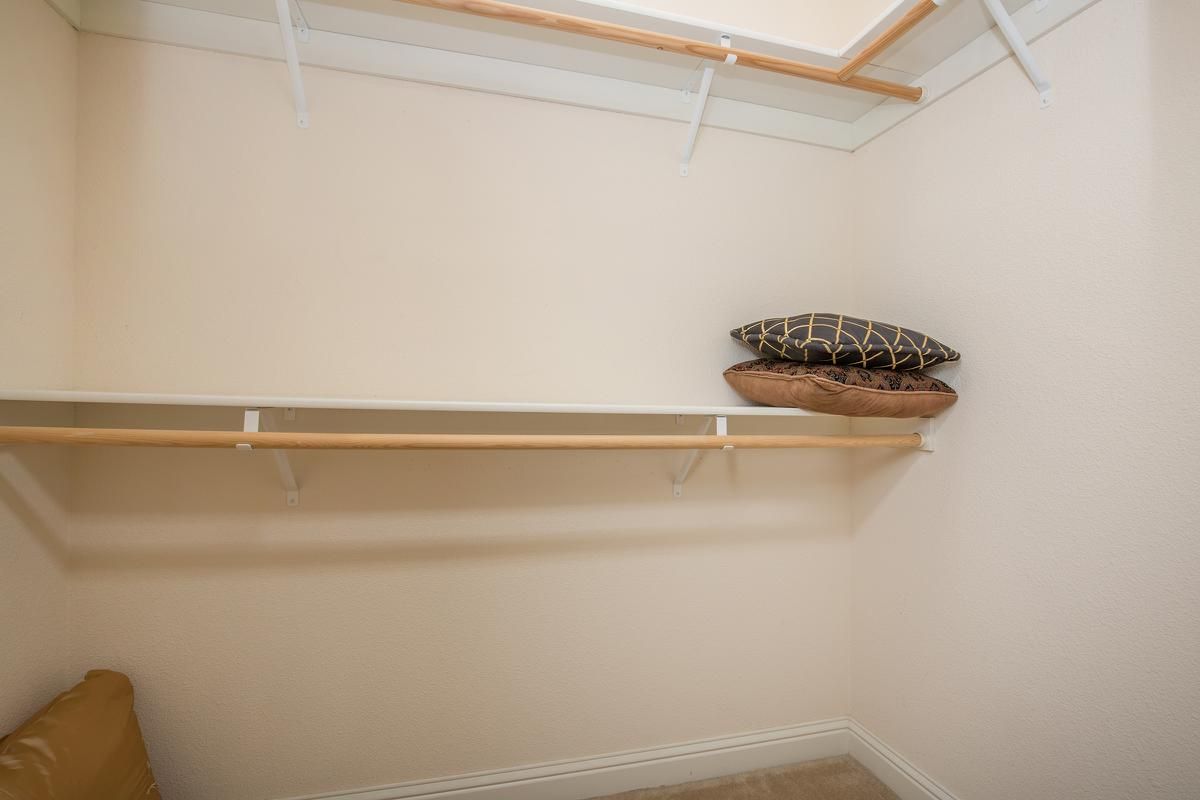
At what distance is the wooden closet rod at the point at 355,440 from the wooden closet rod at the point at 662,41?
3.07ft

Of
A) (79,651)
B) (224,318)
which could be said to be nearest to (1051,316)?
(224,318)

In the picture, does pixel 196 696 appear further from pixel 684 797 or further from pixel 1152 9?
pixel 1152 9

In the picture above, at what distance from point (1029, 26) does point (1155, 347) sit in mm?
771

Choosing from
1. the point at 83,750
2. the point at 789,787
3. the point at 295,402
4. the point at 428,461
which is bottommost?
the point at 789,787

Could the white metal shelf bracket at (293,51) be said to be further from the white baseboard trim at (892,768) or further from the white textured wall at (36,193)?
the white baseboard trim at (892,768)

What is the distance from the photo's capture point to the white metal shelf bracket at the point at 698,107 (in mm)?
1328

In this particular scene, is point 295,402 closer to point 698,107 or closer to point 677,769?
point 698,107

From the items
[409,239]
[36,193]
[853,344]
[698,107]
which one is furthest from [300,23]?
[853,344]

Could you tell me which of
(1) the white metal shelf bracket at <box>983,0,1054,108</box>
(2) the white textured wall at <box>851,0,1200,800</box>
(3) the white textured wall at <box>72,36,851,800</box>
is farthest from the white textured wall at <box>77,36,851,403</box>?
(1) the white metal shelf bracket at <box>983,0,1054,108</box>

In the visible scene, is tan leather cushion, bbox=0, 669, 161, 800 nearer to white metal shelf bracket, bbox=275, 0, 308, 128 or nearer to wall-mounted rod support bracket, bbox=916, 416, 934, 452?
white metal shelf bracket, bbox=275, 0, 308, 128

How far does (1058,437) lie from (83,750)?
203 centimetres

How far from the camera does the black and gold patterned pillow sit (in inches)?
49.6

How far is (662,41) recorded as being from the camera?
1.29m

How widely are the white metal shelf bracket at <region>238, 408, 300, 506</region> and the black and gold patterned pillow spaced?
1177 mm
